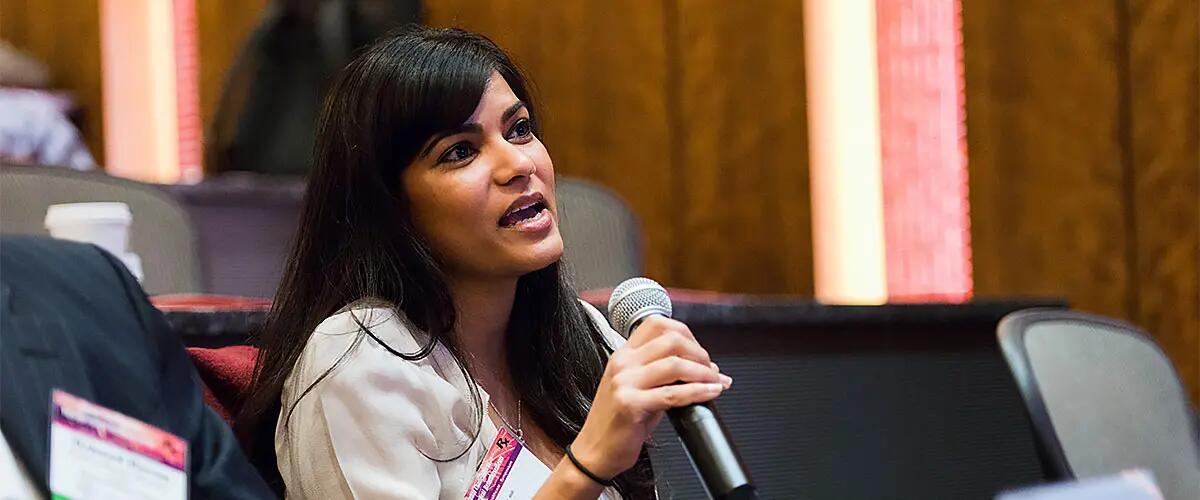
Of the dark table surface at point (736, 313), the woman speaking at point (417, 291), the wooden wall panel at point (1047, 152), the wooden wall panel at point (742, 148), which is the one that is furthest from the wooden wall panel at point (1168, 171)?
the woman speaking at point (417, 291)

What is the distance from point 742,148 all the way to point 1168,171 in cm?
119

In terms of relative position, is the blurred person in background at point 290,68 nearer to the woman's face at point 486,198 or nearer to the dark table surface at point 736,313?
the dark table surface at point 736,313

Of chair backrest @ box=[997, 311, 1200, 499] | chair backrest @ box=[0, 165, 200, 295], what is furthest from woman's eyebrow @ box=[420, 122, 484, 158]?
chair backrest @ box=[0, 165, 200, 295]

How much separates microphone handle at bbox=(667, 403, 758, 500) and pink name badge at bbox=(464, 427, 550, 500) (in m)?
0.30

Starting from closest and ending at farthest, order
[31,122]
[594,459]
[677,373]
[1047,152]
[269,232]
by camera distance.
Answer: [677,373], [594,459], [269,232], [1047,152], [31,122]

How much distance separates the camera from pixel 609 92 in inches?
166

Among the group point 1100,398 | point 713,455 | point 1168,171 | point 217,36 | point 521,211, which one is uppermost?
point 217,36

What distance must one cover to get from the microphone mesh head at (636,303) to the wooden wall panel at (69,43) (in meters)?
5.12

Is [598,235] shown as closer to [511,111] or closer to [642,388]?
[511,111]

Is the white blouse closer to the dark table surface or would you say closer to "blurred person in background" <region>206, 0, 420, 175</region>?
the dark table surface

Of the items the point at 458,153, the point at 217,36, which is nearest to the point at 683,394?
the point at 458,153

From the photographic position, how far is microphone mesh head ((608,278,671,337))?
122 centimetres

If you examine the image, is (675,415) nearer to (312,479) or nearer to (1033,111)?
(312,479)

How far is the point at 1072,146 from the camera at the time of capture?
324 centimetres
